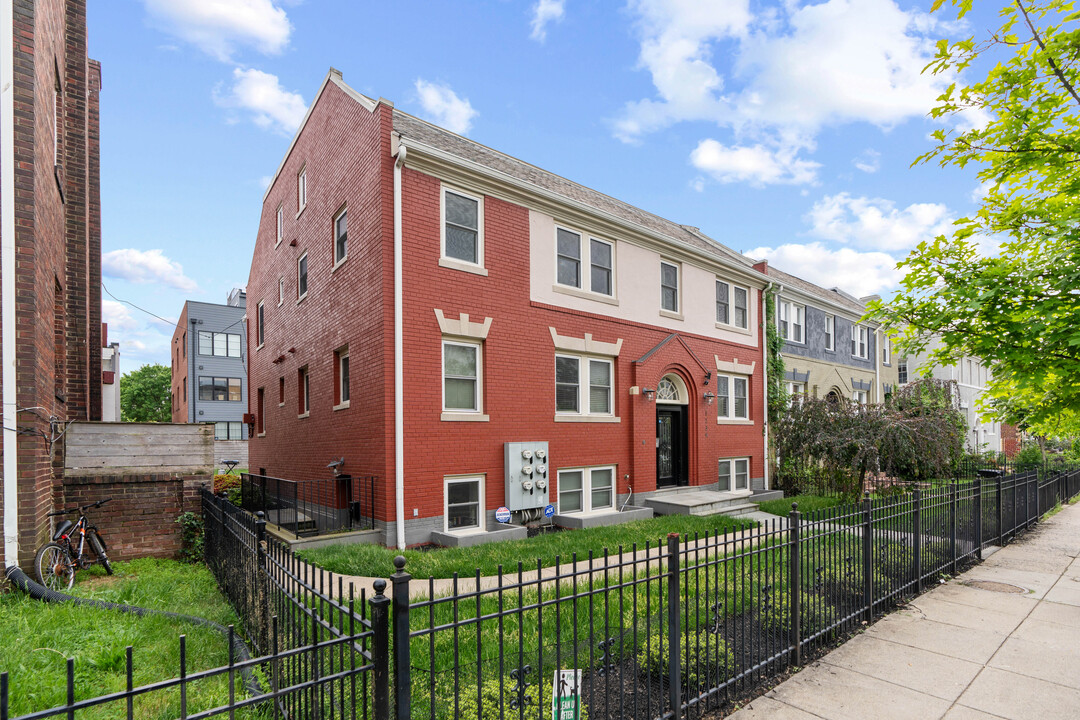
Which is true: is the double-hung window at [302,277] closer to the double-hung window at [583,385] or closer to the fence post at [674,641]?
the double-hung window at [583,385]

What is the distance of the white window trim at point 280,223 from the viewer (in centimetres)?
1808

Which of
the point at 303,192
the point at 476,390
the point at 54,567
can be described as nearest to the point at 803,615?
the point at 476,390

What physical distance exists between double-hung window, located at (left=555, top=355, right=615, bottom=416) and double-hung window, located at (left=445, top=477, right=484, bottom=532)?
2737 millimetres

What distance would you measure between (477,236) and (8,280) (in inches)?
299

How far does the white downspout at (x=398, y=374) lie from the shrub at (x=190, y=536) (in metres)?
3.13

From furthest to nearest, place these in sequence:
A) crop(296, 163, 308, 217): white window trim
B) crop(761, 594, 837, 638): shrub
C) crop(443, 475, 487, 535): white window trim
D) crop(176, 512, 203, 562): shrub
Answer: crop(296, 163, 308, 217): white window trim → crop(443, 475, 487, 535): white window trim → crop(176, 512, 203, 562): shrub → crop(761, 594, 837, 638): shrub

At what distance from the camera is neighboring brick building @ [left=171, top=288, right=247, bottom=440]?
39031mm

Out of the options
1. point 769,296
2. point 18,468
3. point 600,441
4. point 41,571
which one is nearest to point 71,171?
point 18,468

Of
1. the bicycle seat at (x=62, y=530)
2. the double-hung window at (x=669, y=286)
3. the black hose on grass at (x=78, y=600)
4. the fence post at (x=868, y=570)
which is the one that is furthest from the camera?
the double-hung window at (x=669, y=286)

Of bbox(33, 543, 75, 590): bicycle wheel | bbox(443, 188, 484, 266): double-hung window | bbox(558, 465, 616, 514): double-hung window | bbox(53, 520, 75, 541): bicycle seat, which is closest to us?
bbox(33, 543, 75, 590): bicycle wheel

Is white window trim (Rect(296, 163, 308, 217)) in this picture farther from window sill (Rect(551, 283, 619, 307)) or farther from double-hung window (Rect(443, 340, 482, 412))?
window sill (Rect(551, 283, 619, 307))

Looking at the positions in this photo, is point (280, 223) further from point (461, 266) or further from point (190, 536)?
point (190, 536)

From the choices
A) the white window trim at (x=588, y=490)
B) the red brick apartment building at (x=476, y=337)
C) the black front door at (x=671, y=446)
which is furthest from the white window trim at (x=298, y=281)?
the black front door at (x=671, y=446)

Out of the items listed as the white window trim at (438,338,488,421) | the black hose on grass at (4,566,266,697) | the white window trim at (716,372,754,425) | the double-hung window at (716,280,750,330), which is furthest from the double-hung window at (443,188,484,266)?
the white window trim at (716,372,754,425)
